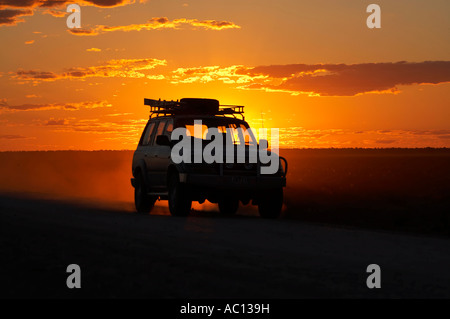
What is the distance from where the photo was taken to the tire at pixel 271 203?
58.0ft

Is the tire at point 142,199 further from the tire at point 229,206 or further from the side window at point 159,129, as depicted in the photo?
the tire at point 229,206

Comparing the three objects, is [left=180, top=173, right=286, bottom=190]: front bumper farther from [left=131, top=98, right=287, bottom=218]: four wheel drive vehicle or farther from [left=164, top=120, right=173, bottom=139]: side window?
[left=164, top=120, right=173, bottom=139]: side window

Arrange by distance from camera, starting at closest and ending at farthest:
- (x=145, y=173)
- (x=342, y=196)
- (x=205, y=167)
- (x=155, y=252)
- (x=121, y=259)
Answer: (x=121, y=259) → (x=155, y=252) → (x=205, y=167) → (x=145, y=173) → (x=342, y=196)

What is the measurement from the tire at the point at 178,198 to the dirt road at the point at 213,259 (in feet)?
4.49

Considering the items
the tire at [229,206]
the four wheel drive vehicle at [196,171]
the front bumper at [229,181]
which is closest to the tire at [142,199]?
the four wheel drive vehicle at [196,171]

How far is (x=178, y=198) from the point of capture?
17.3 metres

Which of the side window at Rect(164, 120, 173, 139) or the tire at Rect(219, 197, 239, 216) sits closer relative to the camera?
the side window at Rect(164, 120, 173, 139)

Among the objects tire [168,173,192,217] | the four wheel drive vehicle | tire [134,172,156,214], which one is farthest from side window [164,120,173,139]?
tire [134,172,156,214]

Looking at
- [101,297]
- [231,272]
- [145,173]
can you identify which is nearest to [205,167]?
[145,173]

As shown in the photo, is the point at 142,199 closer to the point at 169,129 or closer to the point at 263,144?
the point at 169,129

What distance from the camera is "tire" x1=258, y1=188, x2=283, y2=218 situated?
17.7 m
